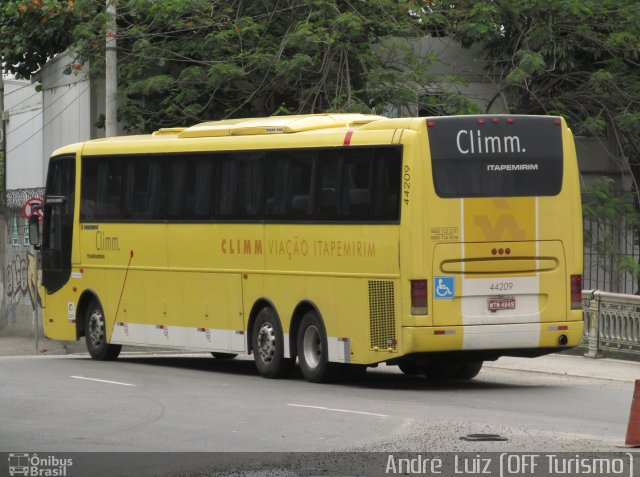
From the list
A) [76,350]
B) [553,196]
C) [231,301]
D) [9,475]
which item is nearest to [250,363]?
[231,301]

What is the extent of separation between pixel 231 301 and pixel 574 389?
5.23 metres

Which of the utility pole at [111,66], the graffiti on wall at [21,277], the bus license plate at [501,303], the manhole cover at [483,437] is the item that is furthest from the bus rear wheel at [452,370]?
the graffiti on wall at [21,277]

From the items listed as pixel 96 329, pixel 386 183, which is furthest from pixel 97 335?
pixel 386 183

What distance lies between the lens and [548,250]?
1755 centimetres

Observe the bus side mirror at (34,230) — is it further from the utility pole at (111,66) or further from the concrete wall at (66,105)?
the concrete wall at (66,105)

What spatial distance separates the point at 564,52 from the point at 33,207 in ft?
36.2

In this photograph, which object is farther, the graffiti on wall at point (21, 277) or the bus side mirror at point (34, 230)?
the graffiti on wall at point (21, 277)

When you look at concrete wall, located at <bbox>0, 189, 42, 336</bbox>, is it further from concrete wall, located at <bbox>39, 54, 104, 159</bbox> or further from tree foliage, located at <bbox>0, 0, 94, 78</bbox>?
tree foliage, located at <bbox>0, 0, 94, 78</bbox>

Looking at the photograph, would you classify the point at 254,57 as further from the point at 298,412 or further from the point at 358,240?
the point at 298,412

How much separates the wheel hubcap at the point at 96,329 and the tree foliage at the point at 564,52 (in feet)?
30.9

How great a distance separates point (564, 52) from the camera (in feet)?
93.0

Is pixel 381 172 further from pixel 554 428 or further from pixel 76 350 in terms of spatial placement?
pixel 76 350

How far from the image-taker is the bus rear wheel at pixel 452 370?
Result: 63.9ft

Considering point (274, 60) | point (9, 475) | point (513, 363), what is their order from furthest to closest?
point (274, 60)
point (513, 363)
point (9, 475)
